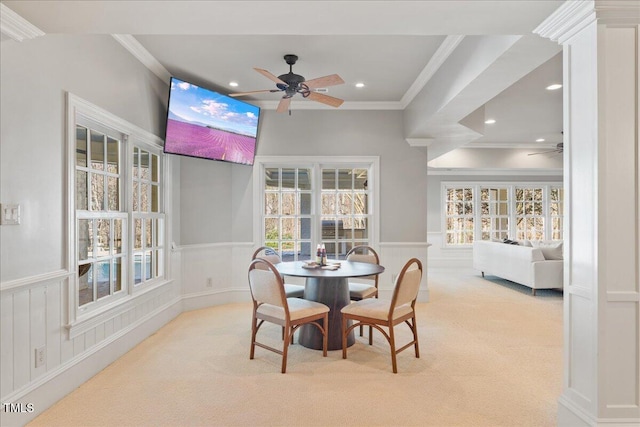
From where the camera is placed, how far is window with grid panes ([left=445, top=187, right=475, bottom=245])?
9.12 m

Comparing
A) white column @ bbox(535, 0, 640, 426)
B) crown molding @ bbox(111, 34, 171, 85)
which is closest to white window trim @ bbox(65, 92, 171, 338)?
crown molding @ bbox(111, 34, 171, 85)

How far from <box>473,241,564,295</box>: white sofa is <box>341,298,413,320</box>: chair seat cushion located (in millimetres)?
3595

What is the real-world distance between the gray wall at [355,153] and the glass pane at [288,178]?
277mm

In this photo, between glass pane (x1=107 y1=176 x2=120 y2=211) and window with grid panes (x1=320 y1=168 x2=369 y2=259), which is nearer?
glass pane (x1=107 y1=176 x2=120 y2=211)

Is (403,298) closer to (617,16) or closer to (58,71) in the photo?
(617,16)

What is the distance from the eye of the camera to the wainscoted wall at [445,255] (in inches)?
351

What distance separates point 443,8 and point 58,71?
2.49 m

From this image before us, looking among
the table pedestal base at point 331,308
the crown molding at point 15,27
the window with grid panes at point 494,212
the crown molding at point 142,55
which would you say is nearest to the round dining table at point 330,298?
the table pedestal base at point 331,308

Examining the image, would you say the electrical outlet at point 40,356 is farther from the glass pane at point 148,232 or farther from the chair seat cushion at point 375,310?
the chair seat cushion at point 375,310

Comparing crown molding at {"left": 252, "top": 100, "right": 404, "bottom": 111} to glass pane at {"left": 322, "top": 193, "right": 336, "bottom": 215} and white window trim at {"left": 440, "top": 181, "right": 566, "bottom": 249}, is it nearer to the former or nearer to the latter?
glass pane at {"left": 322, "top": 193, "right": 336, "bottom": 215}

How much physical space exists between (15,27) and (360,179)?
4231mm

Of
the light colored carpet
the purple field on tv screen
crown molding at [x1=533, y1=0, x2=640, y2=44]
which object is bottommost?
the light colored carpet

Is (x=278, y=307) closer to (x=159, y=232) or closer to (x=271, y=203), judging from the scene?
(x=159, y=232)

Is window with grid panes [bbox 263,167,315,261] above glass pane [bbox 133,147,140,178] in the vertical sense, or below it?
below
